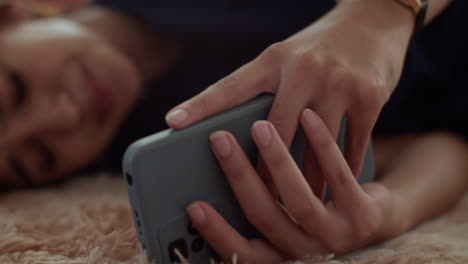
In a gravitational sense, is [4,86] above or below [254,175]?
above

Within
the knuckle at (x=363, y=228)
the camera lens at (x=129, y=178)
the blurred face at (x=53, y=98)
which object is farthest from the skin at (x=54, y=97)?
the knuckle at (x=363, y=228)

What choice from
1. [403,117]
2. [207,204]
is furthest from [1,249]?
[403,117]

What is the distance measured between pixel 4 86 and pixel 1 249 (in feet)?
1.14

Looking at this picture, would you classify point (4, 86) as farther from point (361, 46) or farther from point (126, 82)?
point (361, 46)

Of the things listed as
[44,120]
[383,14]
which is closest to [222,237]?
[383,14]

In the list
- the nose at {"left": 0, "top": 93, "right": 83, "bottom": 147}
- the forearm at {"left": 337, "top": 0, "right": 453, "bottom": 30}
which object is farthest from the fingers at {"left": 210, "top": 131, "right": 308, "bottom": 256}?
the nose at {"left": 0, "top": 93, "right": 83, "bottom": 147}

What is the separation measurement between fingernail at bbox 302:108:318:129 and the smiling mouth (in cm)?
54

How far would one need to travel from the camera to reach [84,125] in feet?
2.74

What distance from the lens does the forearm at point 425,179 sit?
1.71 feet

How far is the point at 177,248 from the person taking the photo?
1.33 ft

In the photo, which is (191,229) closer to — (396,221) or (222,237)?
(222,237)

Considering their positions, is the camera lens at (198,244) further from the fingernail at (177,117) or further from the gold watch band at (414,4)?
the gold watch band at (414,4)

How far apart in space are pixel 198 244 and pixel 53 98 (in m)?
0.47

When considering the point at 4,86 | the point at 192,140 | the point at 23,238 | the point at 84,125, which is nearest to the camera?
the point at 192,140
